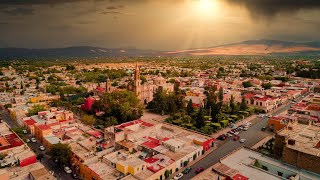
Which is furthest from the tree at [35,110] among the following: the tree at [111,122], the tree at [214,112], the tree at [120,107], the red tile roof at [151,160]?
the tree at [214,112]

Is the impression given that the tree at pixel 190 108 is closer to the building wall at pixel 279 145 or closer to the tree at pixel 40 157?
the building wall at pixel 279 145

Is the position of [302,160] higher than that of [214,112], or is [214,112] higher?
[302,160]


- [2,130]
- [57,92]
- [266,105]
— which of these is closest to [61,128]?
[2,130]

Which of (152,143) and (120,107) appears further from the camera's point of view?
(120,107)

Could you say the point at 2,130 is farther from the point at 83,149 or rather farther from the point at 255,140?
the point at 255,140

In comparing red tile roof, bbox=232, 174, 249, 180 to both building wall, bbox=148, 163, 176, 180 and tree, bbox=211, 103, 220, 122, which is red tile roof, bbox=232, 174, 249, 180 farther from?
tree, bbox=211, 103, 220, 122

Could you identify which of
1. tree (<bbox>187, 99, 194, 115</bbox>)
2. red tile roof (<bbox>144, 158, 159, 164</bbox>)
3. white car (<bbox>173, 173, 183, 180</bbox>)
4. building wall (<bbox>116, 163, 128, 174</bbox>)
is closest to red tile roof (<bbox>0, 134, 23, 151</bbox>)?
building wall (<bbox>116, 163, 128, 174</bbox>)

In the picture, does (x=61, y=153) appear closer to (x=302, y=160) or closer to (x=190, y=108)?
(x=302, y=160)

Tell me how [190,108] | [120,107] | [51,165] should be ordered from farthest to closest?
[190,108] → [120,107] → [51,165]

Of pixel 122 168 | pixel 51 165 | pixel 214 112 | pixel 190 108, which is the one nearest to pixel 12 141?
pixel 51 165
